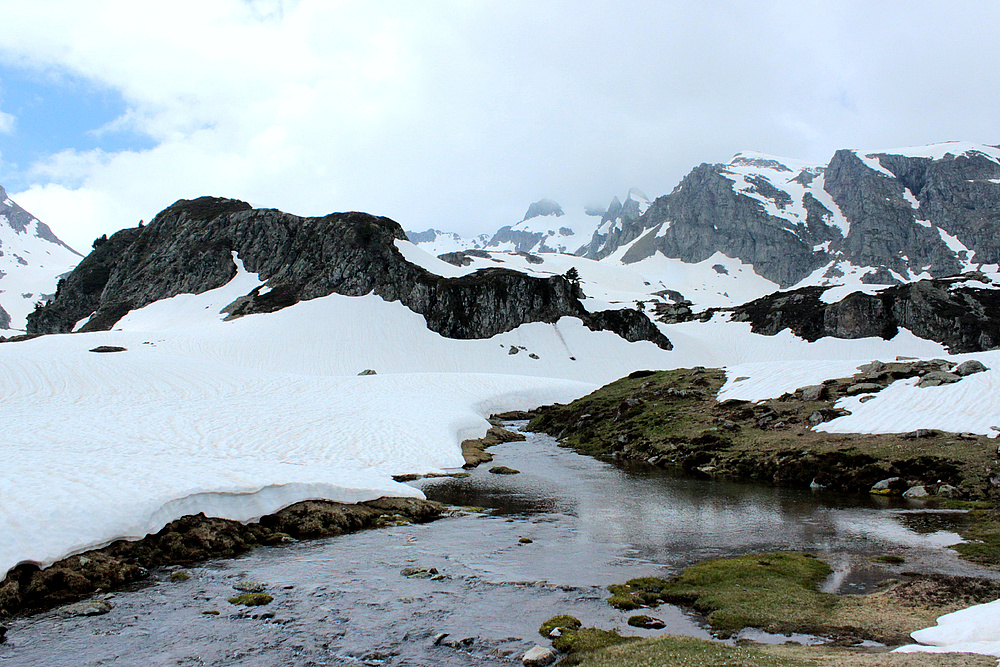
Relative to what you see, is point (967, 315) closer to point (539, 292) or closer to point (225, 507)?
point (539, 292)

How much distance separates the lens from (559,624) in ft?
40.0

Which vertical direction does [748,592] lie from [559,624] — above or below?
below

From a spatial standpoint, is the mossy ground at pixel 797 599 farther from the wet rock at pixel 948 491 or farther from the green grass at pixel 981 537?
the wet rock at pixel 948 491

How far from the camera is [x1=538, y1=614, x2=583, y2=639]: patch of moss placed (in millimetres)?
11924

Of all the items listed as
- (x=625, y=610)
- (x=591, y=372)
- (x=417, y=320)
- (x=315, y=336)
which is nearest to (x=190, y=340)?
(x=315, y=336)

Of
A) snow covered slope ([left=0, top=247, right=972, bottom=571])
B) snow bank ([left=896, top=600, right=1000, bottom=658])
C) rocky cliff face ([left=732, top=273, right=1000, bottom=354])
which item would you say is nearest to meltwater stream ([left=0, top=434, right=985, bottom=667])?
snow bank ([left=896, top=600, right=1000, bottom=658])

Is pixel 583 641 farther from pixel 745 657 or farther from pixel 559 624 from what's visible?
pixel 745 657

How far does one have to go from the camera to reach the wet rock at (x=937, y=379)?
34.7m

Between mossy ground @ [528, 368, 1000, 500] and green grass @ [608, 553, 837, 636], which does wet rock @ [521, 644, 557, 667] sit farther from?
mossy ground @ [528, 368, 1000, 500]

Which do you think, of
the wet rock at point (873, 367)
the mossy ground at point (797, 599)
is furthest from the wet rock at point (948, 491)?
the wet rock at point (873, 367)

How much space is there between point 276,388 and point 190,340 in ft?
128

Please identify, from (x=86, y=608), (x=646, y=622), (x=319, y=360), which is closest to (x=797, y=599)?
(x=646, y=622)

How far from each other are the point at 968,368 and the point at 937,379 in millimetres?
2484

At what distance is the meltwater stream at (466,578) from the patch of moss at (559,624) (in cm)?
22
